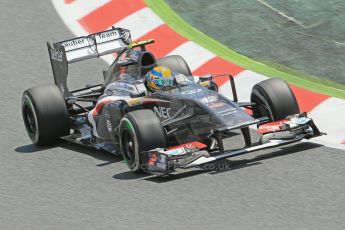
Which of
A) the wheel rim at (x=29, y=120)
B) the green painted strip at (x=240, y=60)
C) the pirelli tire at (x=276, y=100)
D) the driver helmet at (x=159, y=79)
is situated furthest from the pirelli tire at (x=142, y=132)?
the green painted strip at (x=240, y=60)

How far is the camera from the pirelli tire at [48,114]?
11148mm

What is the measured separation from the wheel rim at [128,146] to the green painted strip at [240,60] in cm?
277

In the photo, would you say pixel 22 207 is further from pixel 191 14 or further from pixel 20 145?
pixel 191 14

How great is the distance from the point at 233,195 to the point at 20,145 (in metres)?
3.25

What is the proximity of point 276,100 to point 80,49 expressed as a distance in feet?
8.81

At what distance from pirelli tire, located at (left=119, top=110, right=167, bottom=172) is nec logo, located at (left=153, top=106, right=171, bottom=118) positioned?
47cm

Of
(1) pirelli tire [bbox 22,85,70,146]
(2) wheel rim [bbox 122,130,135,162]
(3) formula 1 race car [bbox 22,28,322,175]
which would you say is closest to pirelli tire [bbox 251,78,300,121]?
(3) formula 1 race car [bbox 22,28,322,175]

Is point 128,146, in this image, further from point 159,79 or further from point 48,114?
point 48,114

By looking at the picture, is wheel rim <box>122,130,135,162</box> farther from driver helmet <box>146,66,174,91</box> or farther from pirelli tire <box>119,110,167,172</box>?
driver helmet <box>146,66,174,91</box>

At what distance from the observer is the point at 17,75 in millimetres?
13820

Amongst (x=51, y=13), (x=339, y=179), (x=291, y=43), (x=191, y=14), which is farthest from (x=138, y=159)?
(x=51, y=13)

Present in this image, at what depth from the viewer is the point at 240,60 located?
13.0m

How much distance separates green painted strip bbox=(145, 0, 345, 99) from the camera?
475 inches

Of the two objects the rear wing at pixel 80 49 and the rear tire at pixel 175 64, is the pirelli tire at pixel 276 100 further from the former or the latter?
the rear wing at pixel 80 49
